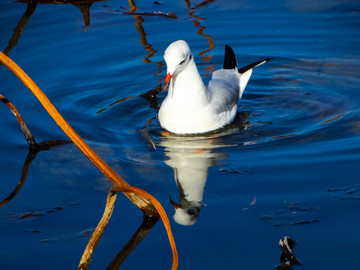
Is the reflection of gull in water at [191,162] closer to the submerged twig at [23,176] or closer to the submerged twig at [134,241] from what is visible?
the submerged twig at [134,241]

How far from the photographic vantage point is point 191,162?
494cm

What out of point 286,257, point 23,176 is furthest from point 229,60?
point 286,257

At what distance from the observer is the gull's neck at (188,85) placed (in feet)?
18.0

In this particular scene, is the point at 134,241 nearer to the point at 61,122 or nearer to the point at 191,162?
the point at 61,122

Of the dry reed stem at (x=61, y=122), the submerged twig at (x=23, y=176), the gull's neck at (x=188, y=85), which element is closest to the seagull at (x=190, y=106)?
the gull's neck at (x=188, y=85)

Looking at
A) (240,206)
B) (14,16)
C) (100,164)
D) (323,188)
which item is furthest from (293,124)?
(14,16)

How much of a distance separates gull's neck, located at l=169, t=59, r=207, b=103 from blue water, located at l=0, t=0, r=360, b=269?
0.40 metres

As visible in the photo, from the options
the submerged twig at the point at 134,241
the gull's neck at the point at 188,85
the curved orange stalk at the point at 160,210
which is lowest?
the submerged twig at the point at 134,241

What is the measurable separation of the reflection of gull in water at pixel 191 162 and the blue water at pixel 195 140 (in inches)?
0.8

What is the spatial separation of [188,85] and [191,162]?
902 mm

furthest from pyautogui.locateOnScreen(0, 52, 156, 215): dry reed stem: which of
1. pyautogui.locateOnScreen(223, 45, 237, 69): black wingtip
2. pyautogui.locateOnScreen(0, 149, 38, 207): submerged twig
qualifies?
pyautogui.locateOnScreen(223, 45, 237, 69): black wingtip

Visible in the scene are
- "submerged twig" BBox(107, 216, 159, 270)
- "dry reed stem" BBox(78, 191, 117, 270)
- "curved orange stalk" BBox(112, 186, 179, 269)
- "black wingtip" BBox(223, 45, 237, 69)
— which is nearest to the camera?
"curved orange stalk" BBox(112, 186, 179, 269)

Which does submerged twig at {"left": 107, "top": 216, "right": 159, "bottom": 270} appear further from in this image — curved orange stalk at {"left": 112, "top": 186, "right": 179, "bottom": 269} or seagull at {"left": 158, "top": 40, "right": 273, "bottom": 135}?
seagull at {"left": 158, "top": 40, "right": 273, "bottom": 135}

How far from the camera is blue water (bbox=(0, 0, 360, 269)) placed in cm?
370
